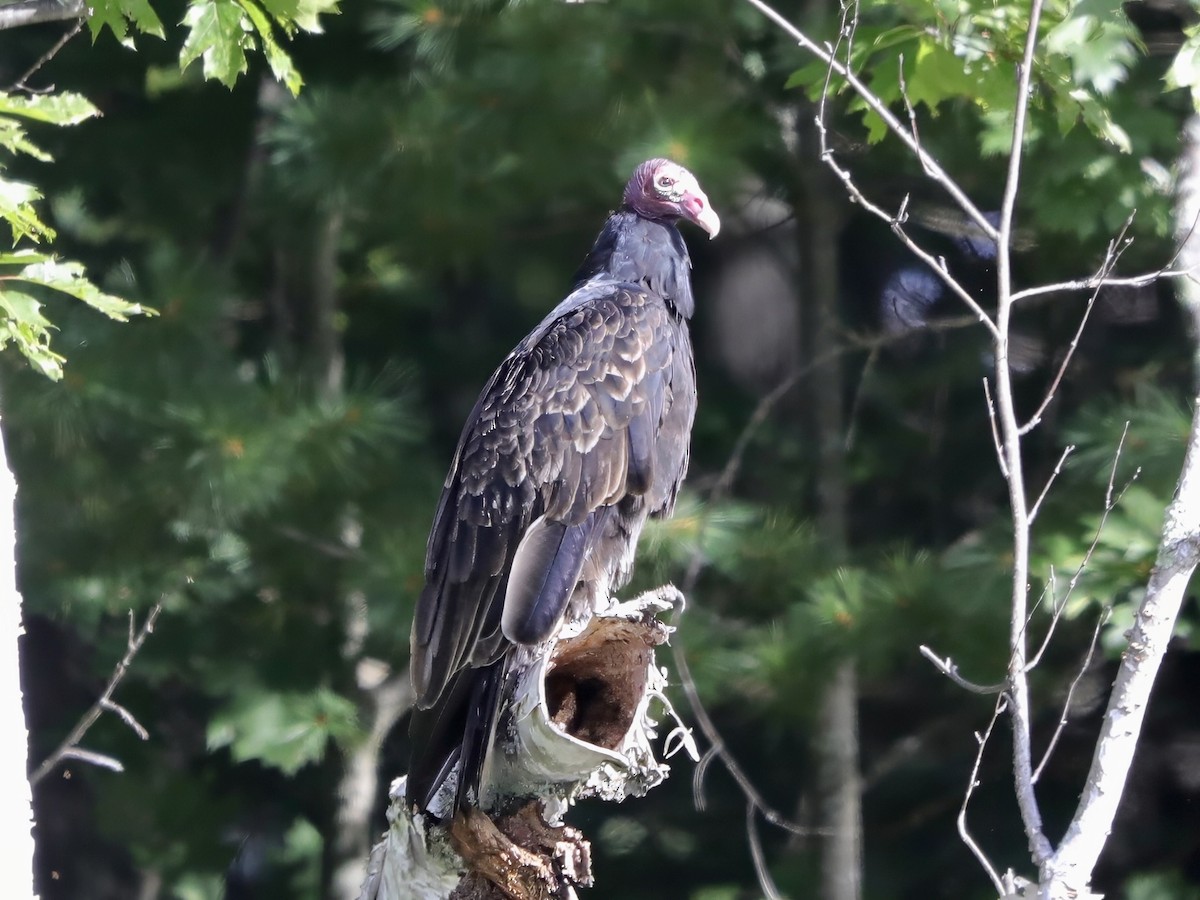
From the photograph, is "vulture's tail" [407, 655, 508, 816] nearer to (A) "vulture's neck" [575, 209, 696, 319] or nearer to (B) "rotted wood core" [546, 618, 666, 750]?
(B) "rotted wood core" [546, 618, 666, 750]

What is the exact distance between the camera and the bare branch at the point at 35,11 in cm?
208

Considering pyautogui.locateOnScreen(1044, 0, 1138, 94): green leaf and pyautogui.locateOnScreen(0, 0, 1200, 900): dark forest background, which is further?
pyautogui.locateOnScreen(0, 0, 1200, 900): dark forest background

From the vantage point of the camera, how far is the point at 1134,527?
10.9 ft

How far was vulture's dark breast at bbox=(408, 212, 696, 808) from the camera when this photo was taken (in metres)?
2.67

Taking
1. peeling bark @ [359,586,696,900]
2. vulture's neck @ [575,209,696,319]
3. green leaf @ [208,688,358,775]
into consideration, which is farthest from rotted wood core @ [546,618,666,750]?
green leaf @ [208,688,358,775]

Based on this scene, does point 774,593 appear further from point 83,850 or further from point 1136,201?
point 83,850

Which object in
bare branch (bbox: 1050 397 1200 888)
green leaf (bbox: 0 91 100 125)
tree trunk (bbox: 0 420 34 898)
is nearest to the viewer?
tree trunk (bbox: 0 420 34 898)

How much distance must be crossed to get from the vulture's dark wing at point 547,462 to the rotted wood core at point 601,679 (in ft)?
0.68

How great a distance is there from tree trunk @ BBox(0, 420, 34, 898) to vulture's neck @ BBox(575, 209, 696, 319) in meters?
1.83

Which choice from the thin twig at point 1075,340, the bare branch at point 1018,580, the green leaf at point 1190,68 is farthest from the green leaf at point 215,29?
the green leaf at point 1190,68

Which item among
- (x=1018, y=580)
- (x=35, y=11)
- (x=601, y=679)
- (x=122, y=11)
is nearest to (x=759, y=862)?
(x=601, y=679)

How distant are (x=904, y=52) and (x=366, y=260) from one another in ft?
9.29

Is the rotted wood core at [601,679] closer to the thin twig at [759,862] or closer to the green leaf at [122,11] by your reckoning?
the green leaf at [122,11]

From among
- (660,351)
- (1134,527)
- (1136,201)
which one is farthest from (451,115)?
(1134,527)
